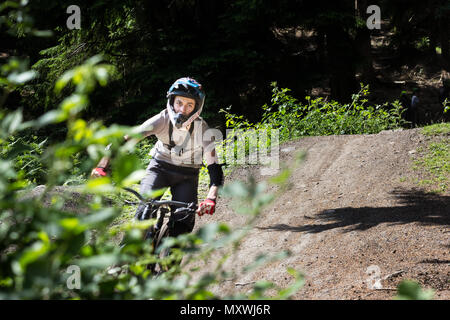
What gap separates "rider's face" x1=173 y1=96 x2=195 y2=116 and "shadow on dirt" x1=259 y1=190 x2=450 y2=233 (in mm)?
2767

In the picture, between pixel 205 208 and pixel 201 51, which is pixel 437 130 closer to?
pixel 201 51

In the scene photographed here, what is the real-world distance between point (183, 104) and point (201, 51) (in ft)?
29.5

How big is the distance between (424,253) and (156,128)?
3186 mm

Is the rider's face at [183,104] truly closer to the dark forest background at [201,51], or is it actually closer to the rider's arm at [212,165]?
the rider's arm at [212,165]

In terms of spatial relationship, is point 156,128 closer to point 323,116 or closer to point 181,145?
point 181,145

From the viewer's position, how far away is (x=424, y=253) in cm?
520

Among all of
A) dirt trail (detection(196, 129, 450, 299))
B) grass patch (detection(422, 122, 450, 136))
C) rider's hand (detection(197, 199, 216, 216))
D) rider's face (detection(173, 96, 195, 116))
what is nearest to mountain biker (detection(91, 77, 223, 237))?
rider's face (detection(173, 96, 195, 116))

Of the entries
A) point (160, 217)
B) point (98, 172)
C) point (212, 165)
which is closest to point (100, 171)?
point (98, 172)

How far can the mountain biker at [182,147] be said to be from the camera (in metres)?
4.68

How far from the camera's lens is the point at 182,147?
479cm

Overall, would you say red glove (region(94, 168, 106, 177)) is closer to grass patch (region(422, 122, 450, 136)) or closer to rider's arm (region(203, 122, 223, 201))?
rider's arm (region(203, 122, 223, 201))

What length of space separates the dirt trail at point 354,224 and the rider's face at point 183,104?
1578 mm

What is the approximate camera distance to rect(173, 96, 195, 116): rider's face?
4688 mm
